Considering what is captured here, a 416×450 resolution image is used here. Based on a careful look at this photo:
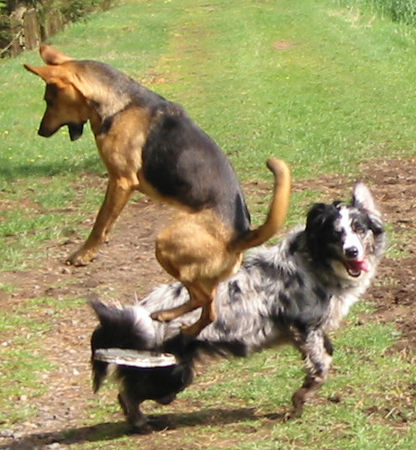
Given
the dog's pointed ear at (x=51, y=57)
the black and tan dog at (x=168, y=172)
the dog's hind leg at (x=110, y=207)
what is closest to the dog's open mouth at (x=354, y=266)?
the black and tan dog at (x=168, y=172)

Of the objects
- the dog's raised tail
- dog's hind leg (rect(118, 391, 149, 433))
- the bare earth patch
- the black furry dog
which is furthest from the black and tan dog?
the bare earth patch

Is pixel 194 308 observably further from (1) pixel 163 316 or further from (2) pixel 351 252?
(2) pixel 351 252

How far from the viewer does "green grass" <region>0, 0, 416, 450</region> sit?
6.38 metres

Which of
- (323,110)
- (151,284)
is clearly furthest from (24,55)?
(151,284)

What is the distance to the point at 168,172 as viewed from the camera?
633cm

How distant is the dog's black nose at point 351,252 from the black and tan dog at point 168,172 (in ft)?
2.03

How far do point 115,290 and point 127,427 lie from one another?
2.57 meters

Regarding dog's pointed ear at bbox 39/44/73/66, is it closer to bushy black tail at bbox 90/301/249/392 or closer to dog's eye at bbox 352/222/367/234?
bushy black tail at bbox 90/301/249/392

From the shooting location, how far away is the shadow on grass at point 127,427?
6.20 meters

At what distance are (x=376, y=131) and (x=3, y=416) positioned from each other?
31.3ft

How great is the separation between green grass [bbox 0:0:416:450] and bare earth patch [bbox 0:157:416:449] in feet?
0.33

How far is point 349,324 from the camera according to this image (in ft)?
25.6

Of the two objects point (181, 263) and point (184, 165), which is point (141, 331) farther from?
point (184, 165)

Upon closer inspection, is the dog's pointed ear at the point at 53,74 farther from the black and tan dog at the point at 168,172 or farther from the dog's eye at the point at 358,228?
the dog's eye at the point at 358,228
